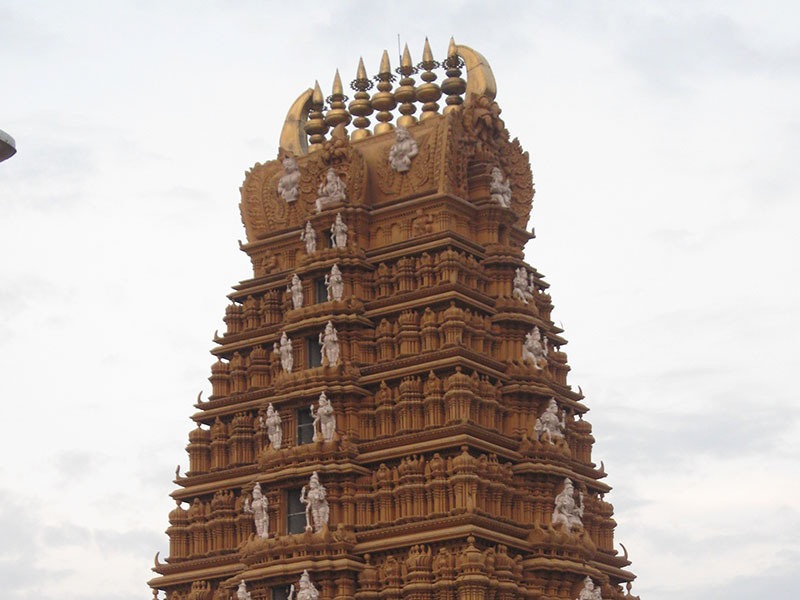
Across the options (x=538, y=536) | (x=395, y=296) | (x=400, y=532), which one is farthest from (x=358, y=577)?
(x=395, y=296)

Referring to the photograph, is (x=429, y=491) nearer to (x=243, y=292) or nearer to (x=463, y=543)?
(x=463, y=543)

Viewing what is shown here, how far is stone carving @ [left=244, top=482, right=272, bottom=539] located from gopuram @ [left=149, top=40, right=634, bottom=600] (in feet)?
0.19

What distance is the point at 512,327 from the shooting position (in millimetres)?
65562

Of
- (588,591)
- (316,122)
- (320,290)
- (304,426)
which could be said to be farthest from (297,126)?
(588,591)

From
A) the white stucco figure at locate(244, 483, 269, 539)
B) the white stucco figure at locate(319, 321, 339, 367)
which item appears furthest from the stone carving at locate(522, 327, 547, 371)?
the white stucco figure at locate(244, 483, 269, 539)

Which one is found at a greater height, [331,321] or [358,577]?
[331,321]

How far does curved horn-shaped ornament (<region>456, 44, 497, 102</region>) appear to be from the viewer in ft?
226

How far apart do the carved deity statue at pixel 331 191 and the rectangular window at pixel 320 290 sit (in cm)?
266

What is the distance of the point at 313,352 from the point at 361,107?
10.3 meters

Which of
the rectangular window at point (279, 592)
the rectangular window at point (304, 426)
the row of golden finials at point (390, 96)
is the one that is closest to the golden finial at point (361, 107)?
the row of golden finials at point (390, 96)

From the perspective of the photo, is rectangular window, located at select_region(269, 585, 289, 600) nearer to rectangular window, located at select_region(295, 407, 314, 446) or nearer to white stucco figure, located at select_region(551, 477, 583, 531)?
rectangular window, located at select_region(295, 407, 314, 446)

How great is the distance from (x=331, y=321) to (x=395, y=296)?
95.2 inches

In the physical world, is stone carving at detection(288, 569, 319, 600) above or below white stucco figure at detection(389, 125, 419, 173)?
below

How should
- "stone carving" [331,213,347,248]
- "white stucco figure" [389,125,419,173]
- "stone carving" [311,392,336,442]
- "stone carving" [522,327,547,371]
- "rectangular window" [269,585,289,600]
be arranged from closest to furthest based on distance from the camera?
"rectangular window" [269,585,289,600], "stone carving" [311,392,336,442], "stone carving" [522,327,547,371], "stone carving" [331,213,347,248], "white stucco figure" [389,125,419,173]
